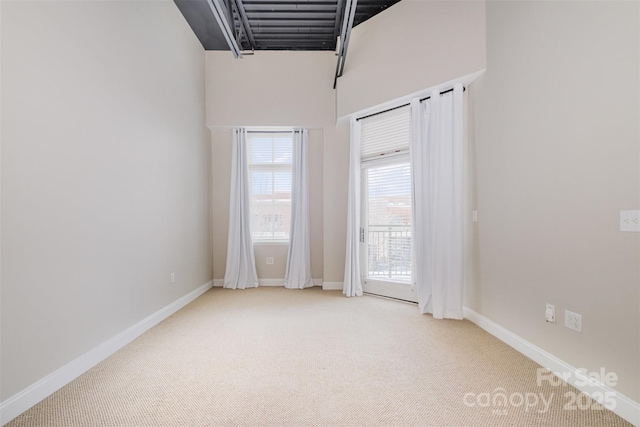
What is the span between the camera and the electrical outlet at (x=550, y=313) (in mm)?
2047

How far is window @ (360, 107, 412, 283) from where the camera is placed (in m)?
3.74

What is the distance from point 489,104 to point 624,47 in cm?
115

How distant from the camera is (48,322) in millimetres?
1802

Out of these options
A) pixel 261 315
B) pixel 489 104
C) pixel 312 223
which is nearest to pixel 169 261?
pixel 261 315

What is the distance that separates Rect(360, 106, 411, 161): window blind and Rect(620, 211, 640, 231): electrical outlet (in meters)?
2.28

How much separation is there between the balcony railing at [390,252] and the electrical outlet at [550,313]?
1707 mm

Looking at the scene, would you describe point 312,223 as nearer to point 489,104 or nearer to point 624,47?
point 489,104

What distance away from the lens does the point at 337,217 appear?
175 inches

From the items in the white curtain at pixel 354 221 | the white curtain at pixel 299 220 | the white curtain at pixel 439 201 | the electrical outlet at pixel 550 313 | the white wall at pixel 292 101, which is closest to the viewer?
the electrical outlet at pixel 550 313

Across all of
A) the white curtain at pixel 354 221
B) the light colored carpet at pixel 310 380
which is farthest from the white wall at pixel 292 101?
the light colored carpet at pixel 310 380

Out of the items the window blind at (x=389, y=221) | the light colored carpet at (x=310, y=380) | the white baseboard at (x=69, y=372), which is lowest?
the light colored carpet at (x=310, y=380)

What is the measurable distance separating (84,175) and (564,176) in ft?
11.0

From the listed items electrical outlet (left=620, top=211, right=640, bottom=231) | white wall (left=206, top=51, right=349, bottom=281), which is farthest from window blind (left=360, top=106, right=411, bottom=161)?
electrical outlet (left=620, top=211, right=640, bottom=231)

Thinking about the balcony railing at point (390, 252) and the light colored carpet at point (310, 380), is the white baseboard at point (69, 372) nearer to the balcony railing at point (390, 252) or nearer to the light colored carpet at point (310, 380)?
the light colored carpet at point (310, 380)
